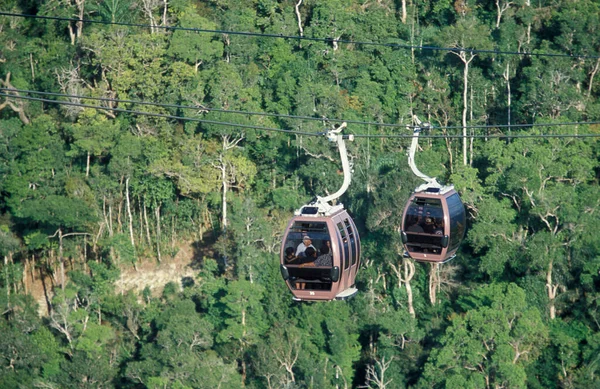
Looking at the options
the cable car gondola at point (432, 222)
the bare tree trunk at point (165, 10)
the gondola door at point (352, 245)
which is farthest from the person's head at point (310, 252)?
the bare tree trunk at point (165, 10)

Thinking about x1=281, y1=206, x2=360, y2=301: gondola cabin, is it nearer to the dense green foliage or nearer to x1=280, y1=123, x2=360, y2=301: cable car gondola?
x1=280, y1=123, x2=360, y2=301: cable car gondola

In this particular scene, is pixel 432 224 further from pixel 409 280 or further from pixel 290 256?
pixel 409 280

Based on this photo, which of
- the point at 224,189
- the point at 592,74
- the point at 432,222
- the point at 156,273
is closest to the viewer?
the point at 432,222

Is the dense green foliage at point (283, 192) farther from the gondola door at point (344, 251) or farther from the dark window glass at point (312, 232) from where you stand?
the dark window glass at point (312, 232)

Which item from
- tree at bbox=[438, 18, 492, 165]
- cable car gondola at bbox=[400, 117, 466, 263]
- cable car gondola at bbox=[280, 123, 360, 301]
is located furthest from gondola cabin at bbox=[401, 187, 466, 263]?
tree at bbox=[438, 18, 492, 165]

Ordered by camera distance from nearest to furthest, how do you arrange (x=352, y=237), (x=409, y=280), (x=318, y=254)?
(x=318, y=254), (x=352, y=237), (x=409, y=280)

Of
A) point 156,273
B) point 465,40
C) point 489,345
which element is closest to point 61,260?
point 156,273

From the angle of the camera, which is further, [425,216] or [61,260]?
[61,260]
